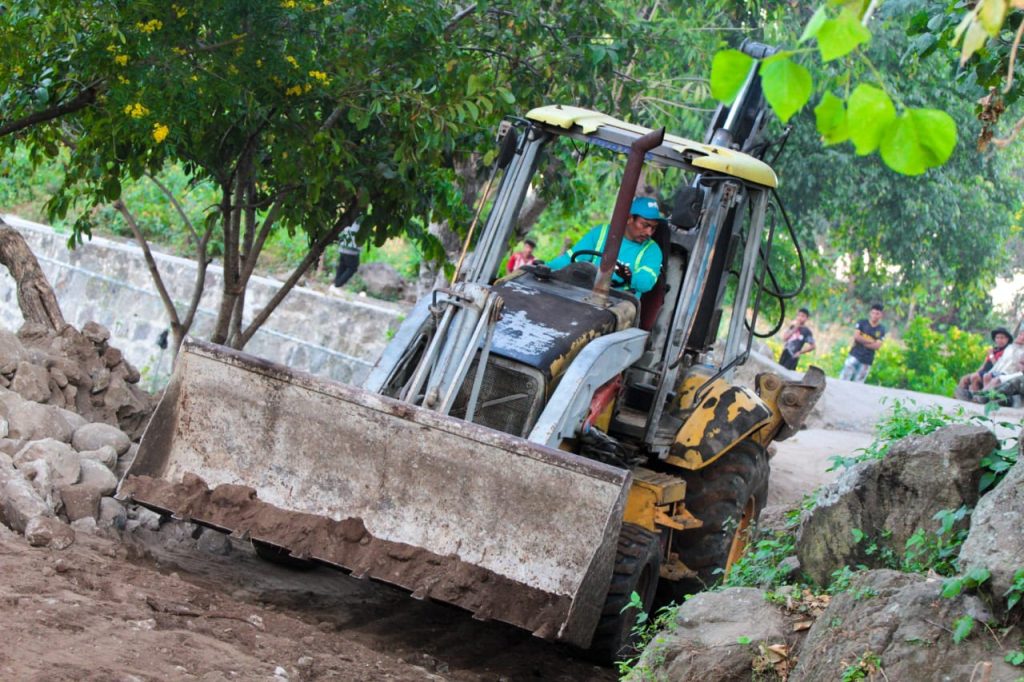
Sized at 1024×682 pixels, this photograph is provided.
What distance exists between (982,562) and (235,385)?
11.7ft

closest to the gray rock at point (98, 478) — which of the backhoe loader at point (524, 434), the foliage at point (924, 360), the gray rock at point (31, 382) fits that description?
the backhoe loader at point (524, 434)

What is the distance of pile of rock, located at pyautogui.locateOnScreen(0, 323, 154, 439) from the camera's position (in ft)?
26.0

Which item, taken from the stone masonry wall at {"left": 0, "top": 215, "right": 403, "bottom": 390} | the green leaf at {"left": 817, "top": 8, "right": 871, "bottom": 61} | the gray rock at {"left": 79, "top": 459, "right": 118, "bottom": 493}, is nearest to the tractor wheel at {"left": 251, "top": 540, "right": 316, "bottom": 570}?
the gray rock at {"left": 79, "top": 459, "right": 118, "bottom": 493}

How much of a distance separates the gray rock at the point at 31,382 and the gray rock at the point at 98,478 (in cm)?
94

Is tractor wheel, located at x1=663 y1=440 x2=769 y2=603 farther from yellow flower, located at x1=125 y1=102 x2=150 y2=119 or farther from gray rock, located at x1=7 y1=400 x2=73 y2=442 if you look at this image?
yellow flower, located at x1=125 y1=102 x2=150 y2=119

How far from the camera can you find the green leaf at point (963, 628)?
4410 mm

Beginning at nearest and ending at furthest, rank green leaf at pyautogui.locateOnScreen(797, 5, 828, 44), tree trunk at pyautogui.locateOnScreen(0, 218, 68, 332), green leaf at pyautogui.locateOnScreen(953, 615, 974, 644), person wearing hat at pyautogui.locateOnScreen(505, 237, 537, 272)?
green leaf at pyautogui.locateOnScreen(797, 5, 828, 44)
green leaf at pyautogui.locateOnScreen(953, 615, 974, 644)
tree trunk at pyautogui.locateOnScreen(0, 218, 68, 332)
person wearing hat at pyautogui.locateOnScreen(505, 237, 537, 272)

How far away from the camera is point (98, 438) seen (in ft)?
25.2

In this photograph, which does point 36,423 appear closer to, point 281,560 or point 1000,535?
point 281,560

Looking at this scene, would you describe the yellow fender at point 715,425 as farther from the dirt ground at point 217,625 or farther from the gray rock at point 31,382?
the gray rock at point 31,382

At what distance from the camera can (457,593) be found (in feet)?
19.4

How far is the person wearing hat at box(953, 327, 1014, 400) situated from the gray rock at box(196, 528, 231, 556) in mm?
11812

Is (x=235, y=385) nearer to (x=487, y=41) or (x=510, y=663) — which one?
(x=510, y=663)

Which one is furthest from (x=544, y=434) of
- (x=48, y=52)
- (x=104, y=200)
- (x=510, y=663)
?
(x=104, y=200)
